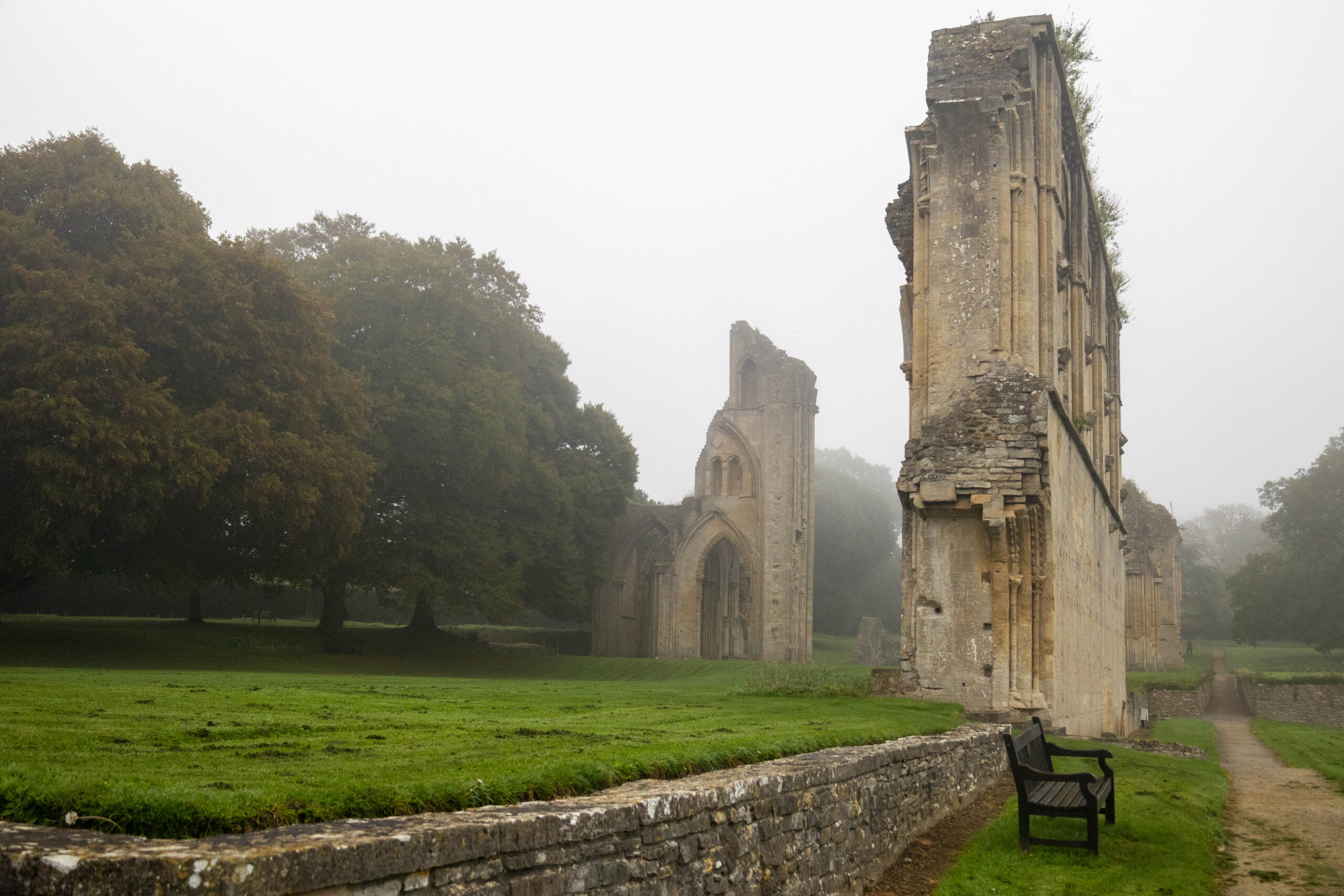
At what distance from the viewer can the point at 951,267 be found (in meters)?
15.1

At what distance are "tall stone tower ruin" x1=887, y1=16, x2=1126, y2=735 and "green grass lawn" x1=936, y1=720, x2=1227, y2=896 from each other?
2.97 metres

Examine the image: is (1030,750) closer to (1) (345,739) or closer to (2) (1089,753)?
(2) (1089,753)

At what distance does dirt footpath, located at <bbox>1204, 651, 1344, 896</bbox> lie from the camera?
24.0 feet

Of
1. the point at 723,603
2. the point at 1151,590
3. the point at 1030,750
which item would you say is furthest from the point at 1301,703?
the point at 1030,750

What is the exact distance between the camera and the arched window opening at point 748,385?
41.2m

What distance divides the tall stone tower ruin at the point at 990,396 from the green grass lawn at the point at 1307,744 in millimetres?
3209

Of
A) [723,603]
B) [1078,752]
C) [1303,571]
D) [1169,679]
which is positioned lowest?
[1169,679]

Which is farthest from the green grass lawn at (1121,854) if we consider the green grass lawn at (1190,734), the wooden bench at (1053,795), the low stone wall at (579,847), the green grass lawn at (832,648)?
the green grass lawn at (832,648)

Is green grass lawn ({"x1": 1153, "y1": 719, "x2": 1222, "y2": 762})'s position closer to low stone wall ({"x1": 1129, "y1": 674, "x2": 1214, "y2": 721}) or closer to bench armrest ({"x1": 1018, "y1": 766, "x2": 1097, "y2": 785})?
low stone wall ({"x1": 1129, "y1": 674, "x2": 1214, "y2": 721})

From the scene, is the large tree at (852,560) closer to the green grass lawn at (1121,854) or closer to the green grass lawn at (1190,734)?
the green grass lawn at (1190,734)

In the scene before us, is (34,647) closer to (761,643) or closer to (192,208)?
(192,208)

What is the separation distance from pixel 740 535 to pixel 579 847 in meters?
35.9

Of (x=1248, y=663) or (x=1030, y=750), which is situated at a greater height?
(x=1030, y=750)

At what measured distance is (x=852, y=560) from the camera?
188 ft
